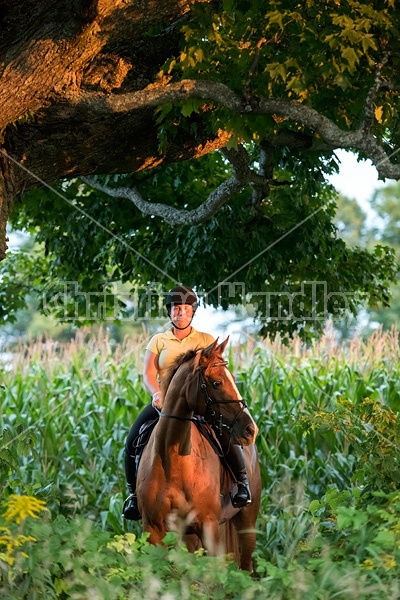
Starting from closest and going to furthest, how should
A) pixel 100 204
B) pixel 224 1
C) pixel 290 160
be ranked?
pixel 224 1
pixel 290 160
pixel 100 204

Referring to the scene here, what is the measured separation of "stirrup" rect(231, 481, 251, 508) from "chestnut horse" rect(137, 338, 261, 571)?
10cm

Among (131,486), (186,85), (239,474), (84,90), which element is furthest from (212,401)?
(84,90)

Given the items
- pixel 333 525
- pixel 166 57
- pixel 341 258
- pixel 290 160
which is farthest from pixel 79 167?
pixel 341 258

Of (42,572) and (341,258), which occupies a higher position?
(341,258)

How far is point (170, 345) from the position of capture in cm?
768

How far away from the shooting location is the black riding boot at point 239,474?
805 centimetres

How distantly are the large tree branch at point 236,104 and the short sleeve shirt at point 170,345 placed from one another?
1.77 meters

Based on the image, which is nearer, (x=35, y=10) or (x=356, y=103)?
(x=35, y=10)

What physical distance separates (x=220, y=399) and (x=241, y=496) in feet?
4.29

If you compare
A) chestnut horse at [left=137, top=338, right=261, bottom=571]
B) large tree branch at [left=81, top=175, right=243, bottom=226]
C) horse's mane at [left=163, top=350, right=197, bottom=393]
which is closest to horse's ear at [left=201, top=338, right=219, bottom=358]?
chestnut horse at [left=137, top=338, right=261, bottom=571]

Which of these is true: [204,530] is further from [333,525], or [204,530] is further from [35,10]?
[35,10]

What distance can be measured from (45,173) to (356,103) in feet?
8.53

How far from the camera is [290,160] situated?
10805 mm

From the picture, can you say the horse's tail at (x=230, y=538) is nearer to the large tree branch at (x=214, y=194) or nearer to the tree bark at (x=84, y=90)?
the large tree branch at (x=214, y=194)
